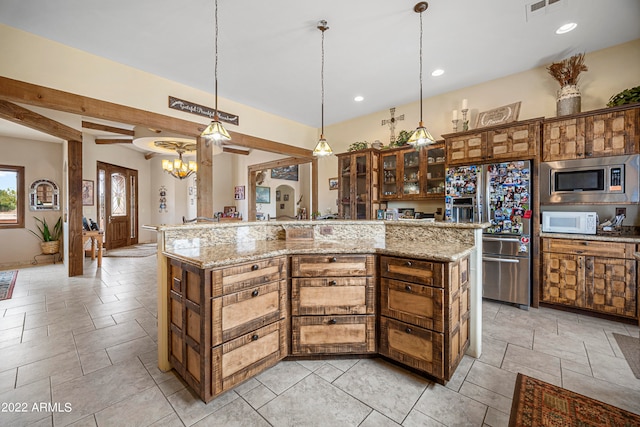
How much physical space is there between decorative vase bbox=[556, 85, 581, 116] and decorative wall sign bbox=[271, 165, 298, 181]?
801 cm

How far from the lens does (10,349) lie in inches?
92.0

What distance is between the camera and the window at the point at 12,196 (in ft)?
18.5

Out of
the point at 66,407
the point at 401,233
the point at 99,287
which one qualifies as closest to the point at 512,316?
the point at 401,233

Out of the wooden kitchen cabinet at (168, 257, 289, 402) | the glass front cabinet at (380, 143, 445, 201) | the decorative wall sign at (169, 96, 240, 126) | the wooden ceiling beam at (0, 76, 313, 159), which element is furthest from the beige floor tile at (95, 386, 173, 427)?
the glass front cabinet at (380, 143, 445, 201)

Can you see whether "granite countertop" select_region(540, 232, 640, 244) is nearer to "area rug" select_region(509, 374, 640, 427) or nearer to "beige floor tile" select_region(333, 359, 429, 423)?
"area rug" select_region(509, 374, 640, 427)

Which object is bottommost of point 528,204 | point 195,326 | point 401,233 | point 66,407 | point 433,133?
point 66,407

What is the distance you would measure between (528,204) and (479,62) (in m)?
1.89

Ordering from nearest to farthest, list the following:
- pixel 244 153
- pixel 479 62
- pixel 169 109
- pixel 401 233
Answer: pixel 401 233
pixel 479 62
pixel 169 109
pixel 244 153

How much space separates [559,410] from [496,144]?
286 centimetres

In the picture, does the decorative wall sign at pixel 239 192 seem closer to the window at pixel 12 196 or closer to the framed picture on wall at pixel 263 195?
the framed picture on wall at pixel 263 195

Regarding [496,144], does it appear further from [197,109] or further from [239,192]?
[239,192]

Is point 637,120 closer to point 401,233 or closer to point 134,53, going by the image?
point 401,233

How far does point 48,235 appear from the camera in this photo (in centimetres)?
588

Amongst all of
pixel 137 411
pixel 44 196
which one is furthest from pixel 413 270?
pixel 44 196
